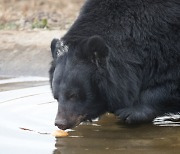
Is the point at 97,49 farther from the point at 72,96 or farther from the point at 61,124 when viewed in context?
the point at 61,124

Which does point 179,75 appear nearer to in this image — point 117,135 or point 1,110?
point 117,135

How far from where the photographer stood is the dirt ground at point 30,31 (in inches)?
360

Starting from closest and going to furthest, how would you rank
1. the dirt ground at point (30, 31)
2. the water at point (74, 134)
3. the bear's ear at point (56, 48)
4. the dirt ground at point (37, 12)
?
1. the water at point (74, 134)
2. the bear's ear at point (56, 48)
3. the dirt ground at point (30, 31)
4. the dirt ground at point (37, 12)

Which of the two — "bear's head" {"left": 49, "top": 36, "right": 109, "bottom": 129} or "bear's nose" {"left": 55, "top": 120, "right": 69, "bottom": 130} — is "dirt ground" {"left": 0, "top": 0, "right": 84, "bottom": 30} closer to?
"bear's head" {"left": 49, "top": 36, "right": 109, "bottom": 129}

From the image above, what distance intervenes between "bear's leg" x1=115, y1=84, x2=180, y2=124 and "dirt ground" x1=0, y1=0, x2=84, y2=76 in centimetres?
294

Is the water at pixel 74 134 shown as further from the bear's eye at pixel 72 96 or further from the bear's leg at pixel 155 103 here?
the bear's eye at pixel 72 96

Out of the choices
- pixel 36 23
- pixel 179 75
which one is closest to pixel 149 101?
pixel 179 75

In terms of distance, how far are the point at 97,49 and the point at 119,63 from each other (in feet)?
1.05

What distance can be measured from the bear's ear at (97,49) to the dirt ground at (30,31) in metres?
3.29

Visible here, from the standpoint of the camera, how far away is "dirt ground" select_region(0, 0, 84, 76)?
9.16m

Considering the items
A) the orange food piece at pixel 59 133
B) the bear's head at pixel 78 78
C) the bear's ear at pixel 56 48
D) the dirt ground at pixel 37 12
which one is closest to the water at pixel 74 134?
the orange food piece at pixel 59 133

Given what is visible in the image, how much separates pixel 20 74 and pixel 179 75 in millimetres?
3373

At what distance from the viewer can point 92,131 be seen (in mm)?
5875

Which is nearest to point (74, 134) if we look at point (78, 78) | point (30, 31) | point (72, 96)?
point (72, 96)
